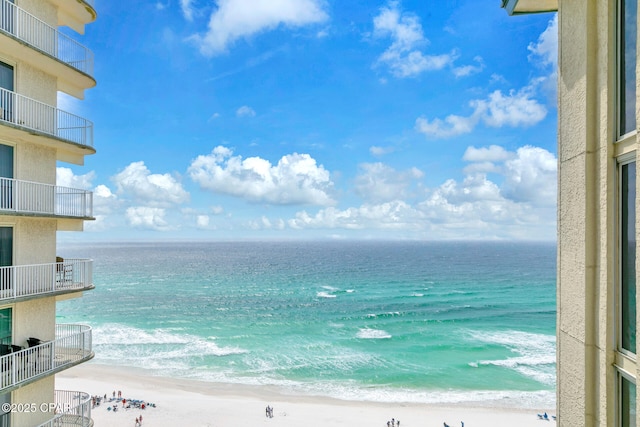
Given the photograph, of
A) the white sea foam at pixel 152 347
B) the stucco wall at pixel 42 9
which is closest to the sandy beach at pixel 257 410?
the white sea foam at pixel 152 347

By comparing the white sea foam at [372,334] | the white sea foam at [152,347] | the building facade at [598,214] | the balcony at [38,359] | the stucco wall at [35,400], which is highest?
the building facade at [598,214]

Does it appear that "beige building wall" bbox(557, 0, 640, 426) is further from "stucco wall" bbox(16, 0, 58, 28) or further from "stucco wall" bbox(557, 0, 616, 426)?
"stucco wall" bbox(16, 0, 58, 28)

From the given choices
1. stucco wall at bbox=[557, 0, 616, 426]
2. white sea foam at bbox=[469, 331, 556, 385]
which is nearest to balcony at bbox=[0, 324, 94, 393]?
stucco wall at bbox=[557, 0, 616, 426]

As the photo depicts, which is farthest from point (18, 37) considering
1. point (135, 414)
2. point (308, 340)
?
point (308, 340)

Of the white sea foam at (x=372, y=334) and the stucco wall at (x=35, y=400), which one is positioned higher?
the stucco wall at (x=35, y=400)

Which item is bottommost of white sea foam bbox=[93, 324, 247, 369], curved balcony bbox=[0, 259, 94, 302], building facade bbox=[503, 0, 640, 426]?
white sea foam bbox=[93, 324, 247, 369]

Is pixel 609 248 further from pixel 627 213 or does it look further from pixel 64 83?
pixel 64 83

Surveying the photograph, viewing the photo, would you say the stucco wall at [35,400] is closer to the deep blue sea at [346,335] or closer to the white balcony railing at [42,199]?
the white balcony railing at [42,199]
